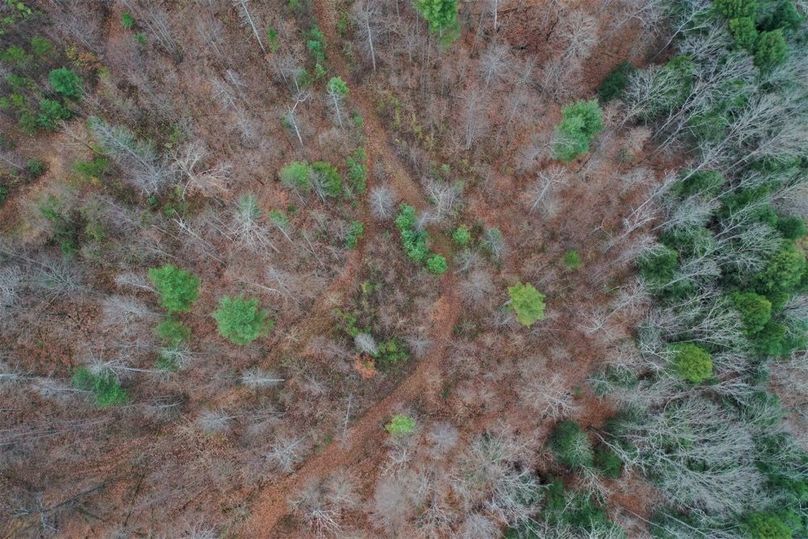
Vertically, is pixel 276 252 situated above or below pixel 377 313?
above

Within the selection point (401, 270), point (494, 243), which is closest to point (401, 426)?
point (401, 270)

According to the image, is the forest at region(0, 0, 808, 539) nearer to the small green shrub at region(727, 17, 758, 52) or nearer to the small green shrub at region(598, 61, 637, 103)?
the small green shrub at region(727, 17, 758, 52)

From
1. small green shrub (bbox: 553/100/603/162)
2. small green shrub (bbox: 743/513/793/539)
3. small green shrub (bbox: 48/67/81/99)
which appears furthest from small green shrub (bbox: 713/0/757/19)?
small green shrub (bbox: 48/67/81/99)

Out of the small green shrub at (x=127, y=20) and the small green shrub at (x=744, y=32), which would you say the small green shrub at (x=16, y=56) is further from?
the small green shrub at (x=744, y=32)

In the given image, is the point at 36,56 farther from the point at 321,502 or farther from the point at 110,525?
the point at 321,502

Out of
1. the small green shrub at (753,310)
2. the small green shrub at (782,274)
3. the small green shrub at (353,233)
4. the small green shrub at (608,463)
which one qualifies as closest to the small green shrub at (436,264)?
the small green shrub at (353,233)

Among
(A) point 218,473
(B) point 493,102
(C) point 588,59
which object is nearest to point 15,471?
(A) point 218,473

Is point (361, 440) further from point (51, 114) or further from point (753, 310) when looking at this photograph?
point (51, 114)
